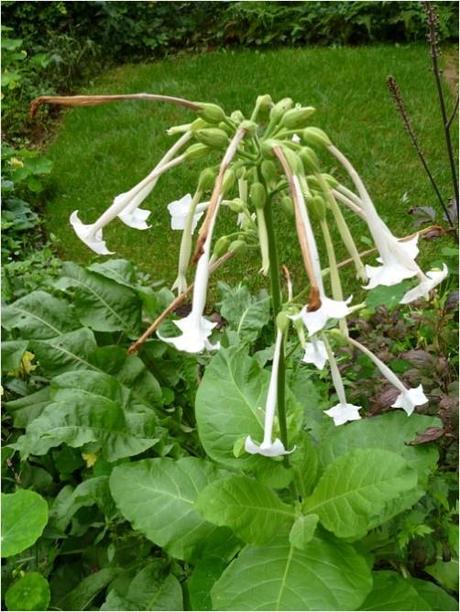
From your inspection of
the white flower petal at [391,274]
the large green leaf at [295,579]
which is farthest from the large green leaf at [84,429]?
the white flower petal at [391,274]

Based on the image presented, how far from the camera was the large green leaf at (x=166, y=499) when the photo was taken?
2039mm

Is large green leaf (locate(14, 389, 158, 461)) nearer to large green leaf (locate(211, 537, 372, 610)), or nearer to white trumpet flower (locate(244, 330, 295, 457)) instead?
large green leaf (locate(211, 537, 372, 610))

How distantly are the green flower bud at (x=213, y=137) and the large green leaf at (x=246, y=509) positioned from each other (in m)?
0.81

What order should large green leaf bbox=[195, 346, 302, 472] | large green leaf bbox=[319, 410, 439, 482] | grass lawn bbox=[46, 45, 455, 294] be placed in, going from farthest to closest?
grass lawn bbox=[46, 45, 455, 294], large green leaf bbox=[319, 410, 439, 482], large green leaf bbox=[195, 346, 302, 472]

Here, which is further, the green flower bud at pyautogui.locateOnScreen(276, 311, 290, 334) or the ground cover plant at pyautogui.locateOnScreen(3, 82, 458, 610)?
the green flower bud at pyautogui.locateOnScreen(276, 311, 290, 334)

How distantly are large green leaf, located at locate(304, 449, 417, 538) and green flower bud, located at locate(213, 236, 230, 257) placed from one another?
0.60 meters

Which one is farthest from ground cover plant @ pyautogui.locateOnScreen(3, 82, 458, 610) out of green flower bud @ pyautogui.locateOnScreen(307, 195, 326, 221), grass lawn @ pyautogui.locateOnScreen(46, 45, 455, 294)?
grass lawn @ pyautogui.locateOnScreen(46, 45, 455, 294)

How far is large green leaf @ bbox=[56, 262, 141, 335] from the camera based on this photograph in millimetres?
2863

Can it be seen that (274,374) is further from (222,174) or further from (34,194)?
(34,194)

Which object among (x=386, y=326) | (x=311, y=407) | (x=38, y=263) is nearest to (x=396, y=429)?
(x=311, y=407)

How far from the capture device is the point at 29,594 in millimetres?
2172

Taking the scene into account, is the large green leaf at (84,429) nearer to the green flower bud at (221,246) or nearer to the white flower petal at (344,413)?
the white flower petal at (344,413)

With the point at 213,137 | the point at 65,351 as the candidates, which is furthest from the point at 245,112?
the point at 213,137

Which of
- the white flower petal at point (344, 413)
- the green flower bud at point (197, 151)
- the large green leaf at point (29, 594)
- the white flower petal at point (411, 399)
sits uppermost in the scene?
the green flower bud at point (197, 151)
